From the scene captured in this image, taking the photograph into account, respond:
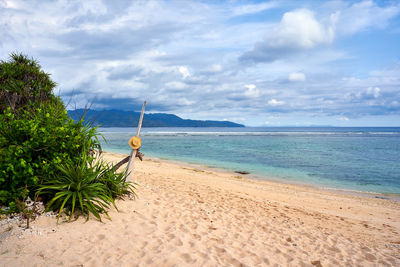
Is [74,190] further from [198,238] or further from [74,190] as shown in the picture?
[198,238]

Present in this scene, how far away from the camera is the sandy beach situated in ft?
13.1

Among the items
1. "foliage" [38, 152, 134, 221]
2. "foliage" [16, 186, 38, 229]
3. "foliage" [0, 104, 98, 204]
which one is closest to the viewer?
"foliage" [16, 186, 38, 229]

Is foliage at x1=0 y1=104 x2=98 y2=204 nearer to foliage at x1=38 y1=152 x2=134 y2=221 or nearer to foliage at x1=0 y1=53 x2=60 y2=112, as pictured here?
foliage at x1=38 y1=152 x2=134 y2=221

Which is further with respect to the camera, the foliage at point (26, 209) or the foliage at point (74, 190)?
the foliage at point (74, 190)

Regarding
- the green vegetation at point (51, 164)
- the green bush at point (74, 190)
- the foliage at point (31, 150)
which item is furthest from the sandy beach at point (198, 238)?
the foliage at point (31, 150)

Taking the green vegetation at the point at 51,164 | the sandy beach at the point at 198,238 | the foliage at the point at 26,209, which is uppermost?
the green vegetation at the point at 51,164

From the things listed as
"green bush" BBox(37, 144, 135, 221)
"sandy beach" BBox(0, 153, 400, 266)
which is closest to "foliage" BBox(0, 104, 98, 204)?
"green bush" BBox(37, 144, 135, 221)

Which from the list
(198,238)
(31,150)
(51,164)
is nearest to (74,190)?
(51,164)

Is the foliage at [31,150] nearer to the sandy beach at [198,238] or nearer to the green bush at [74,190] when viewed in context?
the green bush at [74,190]

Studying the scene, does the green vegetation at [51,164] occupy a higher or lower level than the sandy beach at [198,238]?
higher

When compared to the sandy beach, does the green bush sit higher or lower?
higher

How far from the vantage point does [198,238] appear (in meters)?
4.97

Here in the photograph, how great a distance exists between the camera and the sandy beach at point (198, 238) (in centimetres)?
401

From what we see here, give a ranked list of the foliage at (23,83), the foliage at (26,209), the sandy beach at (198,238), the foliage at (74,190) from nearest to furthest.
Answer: the sandy beach at (198,238) → the foliage at (26,209) → the foliage at (74,190) → the foliage at (23,83)
